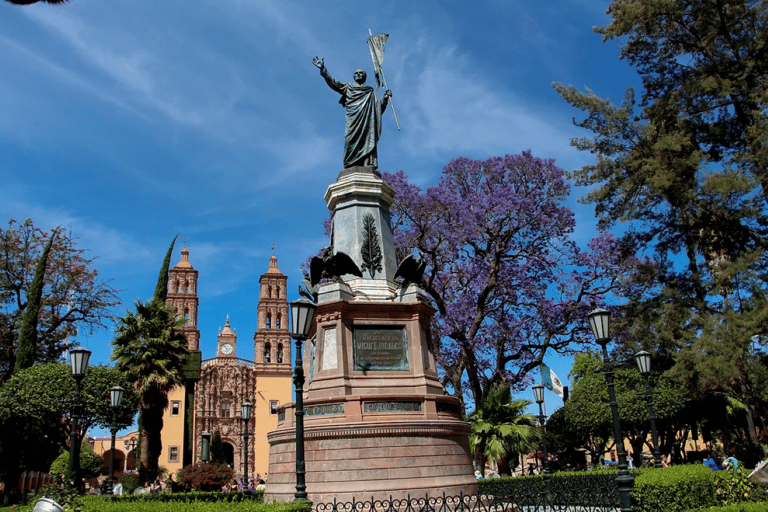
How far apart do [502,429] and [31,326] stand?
23749 mm

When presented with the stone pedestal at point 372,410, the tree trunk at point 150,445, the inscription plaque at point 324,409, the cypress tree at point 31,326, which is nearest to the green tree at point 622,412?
the stone pedestal at point 372,410

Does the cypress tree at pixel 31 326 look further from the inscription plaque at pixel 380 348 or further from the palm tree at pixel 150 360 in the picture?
the inscription plaque at pixel 380 348

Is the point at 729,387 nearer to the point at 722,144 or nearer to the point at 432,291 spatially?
the point at 722,144

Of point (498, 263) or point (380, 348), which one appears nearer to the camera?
point (380, 348)

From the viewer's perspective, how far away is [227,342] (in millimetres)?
86250

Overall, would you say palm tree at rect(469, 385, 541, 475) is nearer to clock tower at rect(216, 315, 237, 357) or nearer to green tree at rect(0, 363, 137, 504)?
green tree at rect(0, 363, 137, 504)

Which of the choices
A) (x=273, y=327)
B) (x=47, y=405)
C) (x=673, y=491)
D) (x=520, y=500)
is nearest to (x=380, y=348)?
(x=520, y=500)

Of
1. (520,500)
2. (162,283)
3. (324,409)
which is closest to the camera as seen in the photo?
(520,500)

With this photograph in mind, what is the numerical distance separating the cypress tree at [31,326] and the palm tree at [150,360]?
618 cm

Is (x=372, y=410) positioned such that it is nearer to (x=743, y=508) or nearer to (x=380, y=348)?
(x=380, y=348)

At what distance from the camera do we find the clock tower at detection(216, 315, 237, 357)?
8425 cm

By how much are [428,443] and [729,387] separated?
14361 mm

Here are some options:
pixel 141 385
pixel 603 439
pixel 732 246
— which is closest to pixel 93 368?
pixel 141 385

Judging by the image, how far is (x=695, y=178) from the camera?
67.1 feet
